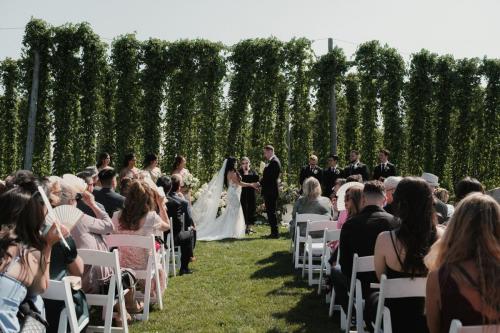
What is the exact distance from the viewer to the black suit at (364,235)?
4824mm

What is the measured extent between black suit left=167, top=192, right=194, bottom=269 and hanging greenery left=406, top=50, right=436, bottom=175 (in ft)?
32.0

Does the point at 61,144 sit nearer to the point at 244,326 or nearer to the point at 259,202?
the point at 259,202

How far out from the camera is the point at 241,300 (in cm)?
681

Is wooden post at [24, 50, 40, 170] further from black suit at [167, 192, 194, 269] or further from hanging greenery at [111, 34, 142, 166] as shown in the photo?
black suit at [167, 192, 194, 269]

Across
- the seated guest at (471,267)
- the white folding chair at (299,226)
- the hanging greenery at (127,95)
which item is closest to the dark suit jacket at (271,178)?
the white folding chair at (299,226)

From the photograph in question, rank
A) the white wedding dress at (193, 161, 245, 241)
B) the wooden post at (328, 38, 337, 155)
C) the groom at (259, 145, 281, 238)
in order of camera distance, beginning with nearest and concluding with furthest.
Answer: the groom at (259, 145, 281, 238)
the white wedding dress at (193, 161, 245, 241)
the wooden post at (328, 38, 337, 155)

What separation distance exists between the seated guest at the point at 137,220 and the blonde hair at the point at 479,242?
3961mm

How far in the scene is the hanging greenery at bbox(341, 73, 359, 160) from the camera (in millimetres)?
16875

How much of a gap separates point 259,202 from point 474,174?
24.0ft

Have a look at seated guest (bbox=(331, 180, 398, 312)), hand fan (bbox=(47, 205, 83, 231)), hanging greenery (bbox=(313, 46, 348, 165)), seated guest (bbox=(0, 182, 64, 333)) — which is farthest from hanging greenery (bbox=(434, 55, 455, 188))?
seated guest (bbox=(0, 182, 64, 333))

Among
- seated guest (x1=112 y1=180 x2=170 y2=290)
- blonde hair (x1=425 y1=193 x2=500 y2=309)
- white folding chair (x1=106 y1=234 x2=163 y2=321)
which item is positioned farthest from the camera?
seated guest (x1=112 y1=180 x2=170 y2=290)

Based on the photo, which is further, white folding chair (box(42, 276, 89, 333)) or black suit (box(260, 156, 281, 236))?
black suit (box(260, 156, 281, 236))

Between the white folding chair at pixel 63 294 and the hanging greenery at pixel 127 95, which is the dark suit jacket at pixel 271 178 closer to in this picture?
the hanging greenery at pixel 127 95

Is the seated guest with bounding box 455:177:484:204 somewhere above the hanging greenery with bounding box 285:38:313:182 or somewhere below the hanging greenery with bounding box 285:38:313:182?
below
